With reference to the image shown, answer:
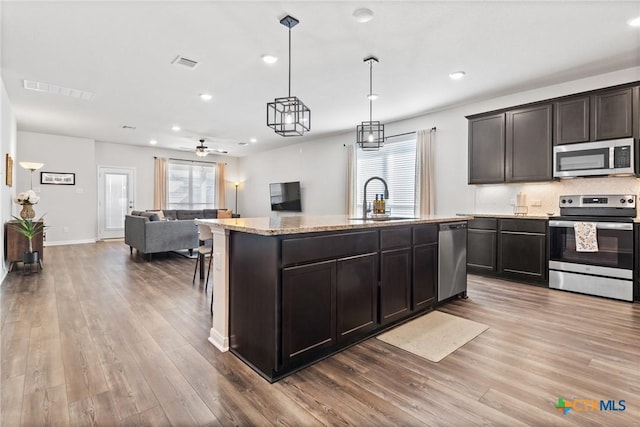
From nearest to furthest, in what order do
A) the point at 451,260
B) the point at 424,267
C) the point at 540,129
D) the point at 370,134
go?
the point at 424,267
the point at 451,260
the point at 370,134
the point at 540,129

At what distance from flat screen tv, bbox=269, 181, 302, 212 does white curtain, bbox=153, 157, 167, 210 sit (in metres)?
3.27

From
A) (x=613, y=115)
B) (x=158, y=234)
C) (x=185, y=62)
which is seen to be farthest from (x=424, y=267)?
(x=158, y=234)

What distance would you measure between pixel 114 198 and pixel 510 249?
979 centimetres

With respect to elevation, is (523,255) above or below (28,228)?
below

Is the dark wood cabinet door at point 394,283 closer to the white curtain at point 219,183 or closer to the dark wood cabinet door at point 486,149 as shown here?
the dark wood cabinet door at point 486,149

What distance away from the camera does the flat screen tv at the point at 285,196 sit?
8.98 meters

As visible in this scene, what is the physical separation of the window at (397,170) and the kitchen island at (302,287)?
11.5 feet

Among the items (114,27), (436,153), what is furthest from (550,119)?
(114,27)

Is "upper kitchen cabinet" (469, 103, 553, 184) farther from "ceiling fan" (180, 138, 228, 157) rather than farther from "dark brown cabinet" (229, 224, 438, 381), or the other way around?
"ceiling fan" (180, 138, 228, 157)

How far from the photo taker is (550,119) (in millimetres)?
4340

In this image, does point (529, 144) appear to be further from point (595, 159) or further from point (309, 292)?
point (309, 292)

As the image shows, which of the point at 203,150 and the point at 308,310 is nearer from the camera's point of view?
the point at 308,310

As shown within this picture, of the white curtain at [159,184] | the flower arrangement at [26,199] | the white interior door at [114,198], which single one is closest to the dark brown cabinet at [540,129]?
the flower arrangement at [26,199]

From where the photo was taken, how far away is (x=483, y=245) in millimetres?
4895
